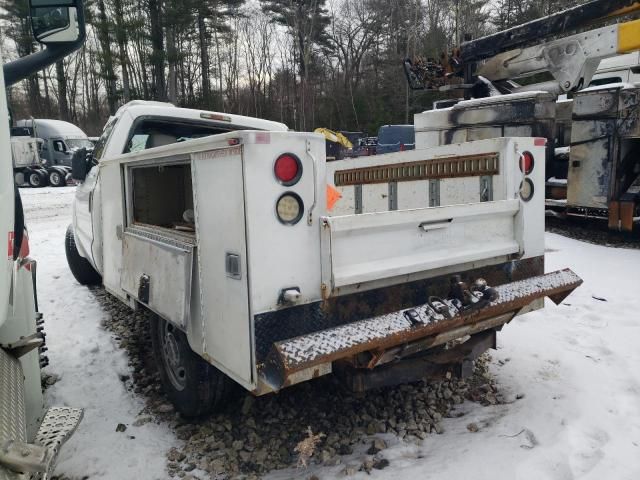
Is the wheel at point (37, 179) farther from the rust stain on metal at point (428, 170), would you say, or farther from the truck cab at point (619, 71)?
the rust stain on metal at point (428, 170)

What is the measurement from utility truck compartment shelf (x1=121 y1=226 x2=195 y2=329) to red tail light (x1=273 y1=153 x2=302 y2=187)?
2.14 feet

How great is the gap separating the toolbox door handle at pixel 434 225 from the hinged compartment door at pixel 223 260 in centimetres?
98

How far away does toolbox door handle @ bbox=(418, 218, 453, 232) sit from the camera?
259 centimetres

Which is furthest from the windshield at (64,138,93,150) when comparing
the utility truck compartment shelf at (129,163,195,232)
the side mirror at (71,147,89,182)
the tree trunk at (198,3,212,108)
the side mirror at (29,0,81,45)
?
the side mirror at (29,0,81,45)

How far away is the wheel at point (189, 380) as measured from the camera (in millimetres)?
2781

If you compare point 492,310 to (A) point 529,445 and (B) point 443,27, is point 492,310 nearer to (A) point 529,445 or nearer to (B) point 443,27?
(A) point 529,445

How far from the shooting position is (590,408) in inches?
116

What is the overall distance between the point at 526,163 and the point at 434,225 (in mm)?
909

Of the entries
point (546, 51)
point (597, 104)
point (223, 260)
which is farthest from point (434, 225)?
point (546, 51)

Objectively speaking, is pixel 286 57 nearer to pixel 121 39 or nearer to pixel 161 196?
pixel 121 39

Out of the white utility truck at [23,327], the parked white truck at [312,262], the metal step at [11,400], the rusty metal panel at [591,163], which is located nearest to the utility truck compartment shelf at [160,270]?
the parked white truck at [312,262]

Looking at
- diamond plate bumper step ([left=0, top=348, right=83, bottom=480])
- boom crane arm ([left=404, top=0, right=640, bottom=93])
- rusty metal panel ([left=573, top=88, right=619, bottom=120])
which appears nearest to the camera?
diamond plate bumper step ([left=0, top=348, right=83, bottom=480])

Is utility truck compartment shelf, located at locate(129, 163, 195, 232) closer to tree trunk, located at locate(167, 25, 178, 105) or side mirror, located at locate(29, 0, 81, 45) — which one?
side mirror, located at locate(29, 0, 81, 45)

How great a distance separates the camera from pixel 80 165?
15.7ft
